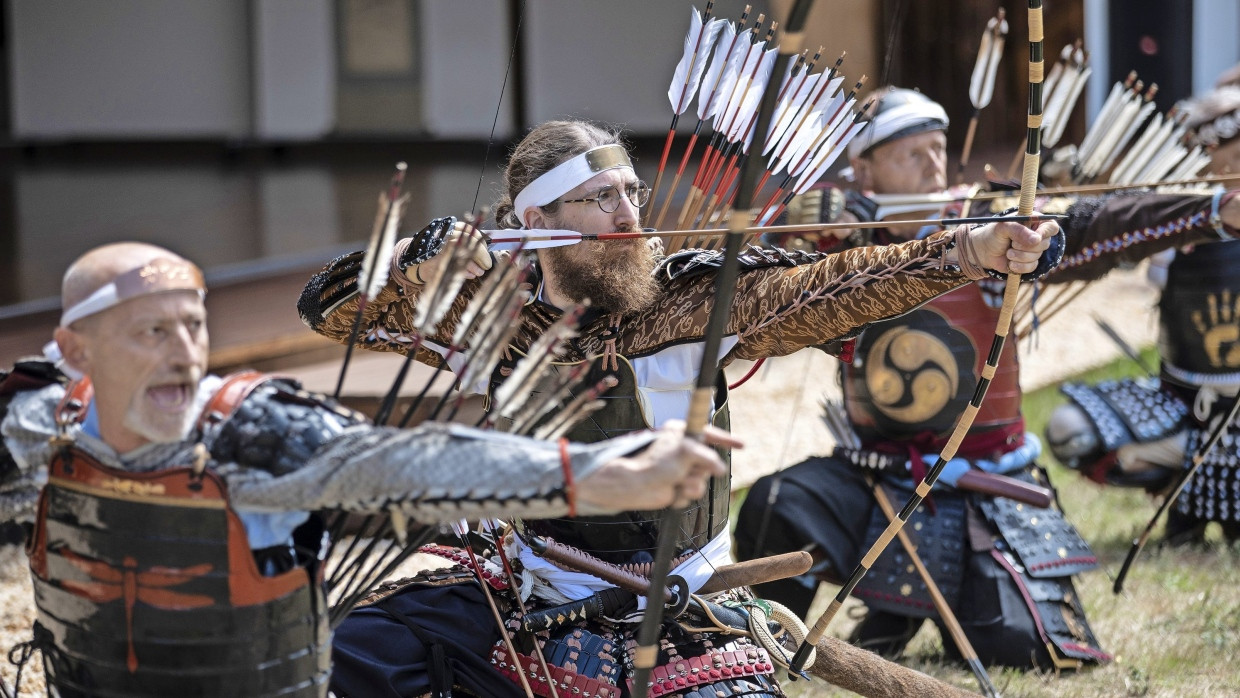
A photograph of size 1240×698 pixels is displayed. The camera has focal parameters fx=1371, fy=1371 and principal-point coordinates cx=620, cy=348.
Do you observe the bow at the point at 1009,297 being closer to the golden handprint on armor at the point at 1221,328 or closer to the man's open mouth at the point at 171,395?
the man's open mouth at the point at 171,395

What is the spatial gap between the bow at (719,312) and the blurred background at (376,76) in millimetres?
6303

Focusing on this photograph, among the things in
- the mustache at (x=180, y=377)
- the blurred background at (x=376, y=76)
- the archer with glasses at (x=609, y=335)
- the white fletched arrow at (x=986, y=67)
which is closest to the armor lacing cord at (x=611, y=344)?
the archer with glasses at (x=609, y=335)

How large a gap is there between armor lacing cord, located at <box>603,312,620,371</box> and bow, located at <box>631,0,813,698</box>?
2.24ft

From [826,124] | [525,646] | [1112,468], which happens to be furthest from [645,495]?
[1112,468]

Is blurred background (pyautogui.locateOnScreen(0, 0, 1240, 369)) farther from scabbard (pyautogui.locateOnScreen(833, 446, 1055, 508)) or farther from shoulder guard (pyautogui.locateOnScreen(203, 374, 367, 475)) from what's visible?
shoulder guard (pyautogui.locateOnScreen(203, 374, 367, 475))

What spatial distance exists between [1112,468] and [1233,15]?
247 inches

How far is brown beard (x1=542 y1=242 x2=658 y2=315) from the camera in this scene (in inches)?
100.0

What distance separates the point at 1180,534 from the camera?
170 inches

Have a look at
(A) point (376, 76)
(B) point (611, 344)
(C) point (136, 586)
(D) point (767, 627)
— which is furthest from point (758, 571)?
(A) point (376, 76)

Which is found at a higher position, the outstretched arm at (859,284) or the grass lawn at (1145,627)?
the outstretched arm at (859,284)

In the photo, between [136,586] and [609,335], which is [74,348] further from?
[609,335]

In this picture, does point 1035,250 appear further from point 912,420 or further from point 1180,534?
point 1180,534

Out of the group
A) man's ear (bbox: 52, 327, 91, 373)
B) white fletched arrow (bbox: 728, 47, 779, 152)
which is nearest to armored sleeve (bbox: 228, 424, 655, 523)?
man's ear (bbox: 52, 327, 91, 373)

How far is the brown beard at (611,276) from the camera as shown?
2539 millimetres
